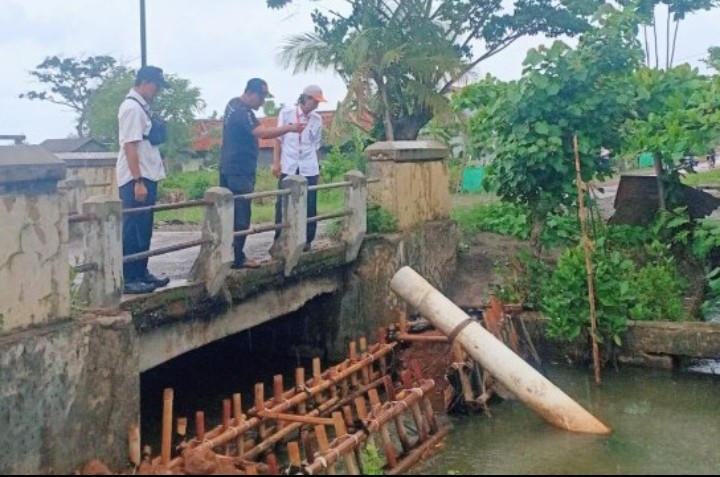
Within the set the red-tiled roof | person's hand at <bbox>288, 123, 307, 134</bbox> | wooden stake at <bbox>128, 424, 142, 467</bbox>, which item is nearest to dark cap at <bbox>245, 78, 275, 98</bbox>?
person's hand at <bbox>288, 123, 307, 134</bbox>

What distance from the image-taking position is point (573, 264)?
975 centimetres

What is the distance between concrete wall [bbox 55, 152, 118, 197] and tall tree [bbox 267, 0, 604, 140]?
1006cm

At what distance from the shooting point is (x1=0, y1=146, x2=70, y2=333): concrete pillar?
5543 millimetres

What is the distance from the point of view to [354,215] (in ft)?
33.2

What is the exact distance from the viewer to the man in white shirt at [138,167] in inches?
273

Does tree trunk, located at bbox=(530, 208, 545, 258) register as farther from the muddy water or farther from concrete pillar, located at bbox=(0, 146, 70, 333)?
concrete pillar, located at bbox=(0, 146, 70, 333)

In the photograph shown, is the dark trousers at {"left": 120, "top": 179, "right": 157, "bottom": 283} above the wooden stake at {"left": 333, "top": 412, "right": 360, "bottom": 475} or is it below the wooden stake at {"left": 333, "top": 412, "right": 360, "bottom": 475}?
above


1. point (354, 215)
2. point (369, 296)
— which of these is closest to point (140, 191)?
point (354, 215)

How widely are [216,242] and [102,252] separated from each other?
1380 mm

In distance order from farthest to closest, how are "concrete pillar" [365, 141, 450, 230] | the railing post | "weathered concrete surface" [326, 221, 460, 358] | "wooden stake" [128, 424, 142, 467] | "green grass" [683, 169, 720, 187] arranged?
"green grass" [683, 169, 720, 187]
"concrete pillar" [365, 141, 450, 230]
"weathered concrete surface" [326, 221, 460, 358]
the railing post
"wooden stake" [128, 424, 142, 467]

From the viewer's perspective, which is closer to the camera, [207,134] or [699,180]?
[699,180]

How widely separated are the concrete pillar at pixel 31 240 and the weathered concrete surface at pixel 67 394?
0.44 feet

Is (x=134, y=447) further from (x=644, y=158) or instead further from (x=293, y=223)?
(x=644, y=158)

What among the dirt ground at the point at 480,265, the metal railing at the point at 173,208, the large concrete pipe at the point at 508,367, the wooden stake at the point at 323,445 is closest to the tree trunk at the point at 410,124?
the dirt ground at the point at 480,265
